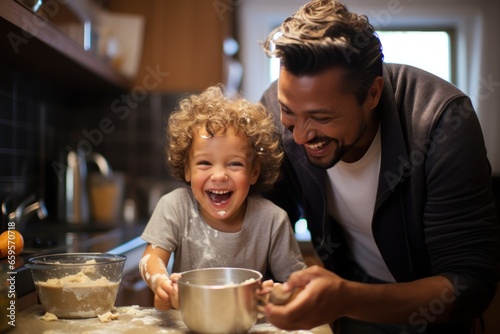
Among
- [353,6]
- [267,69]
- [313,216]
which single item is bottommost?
[313,216]

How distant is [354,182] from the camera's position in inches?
56.2

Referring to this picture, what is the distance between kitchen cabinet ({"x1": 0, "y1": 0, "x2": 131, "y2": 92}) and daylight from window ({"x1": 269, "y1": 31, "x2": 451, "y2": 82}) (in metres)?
1.04

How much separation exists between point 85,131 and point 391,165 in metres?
2.07

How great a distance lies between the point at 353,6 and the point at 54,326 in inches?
102

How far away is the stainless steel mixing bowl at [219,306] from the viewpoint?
0.88 metres

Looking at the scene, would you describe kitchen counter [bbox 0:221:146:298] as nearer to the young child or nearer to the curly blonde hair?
the young child

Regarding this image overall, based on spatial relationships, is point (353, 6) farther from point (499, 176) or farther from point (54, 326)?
point (54, 326)

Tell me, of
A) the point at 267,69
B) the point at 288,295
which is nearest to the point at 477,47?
the point at 267,69

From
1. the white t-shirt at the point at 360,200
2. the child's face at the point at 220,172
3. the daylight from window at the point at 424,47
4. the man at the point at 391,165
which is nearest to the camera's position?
the man at the point at 391,165

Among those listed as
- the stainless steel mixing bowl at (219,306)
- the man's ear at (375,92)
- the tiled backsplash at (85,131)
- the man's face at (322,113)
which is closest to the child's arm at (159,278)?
the stainless steel mixing bowl at (219,306)

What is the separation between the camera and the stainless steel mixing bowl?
88 centimetres

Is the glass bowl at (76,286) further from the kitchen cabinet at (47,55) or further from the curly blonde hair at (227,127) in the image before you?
the kitchen cabinet at (47,55)

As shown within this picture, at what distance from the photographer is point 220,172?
4.09 feet

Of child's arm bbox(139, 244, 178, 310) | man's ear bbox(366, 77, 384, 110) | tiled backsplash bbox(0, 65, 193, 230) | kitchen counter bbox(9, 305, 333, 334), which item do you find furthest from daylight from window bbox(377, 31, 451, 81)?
kitchen counter bbox(9, 305, 333, 334)
